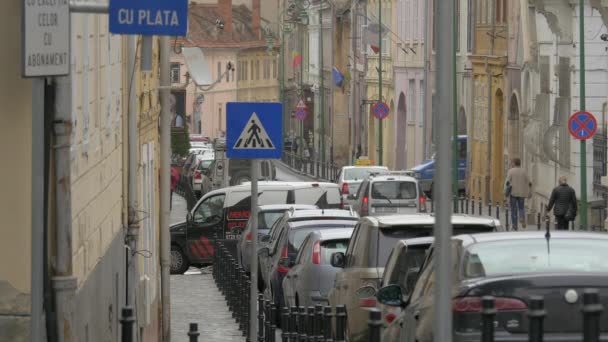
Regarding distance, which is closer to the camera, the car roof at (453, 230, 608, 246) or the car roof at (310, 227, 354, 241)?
the car roof at (453, 230, 608, 246)

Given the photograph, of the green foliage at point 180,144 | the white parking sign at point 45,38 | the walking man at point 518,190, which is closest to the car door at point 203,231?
the walking man at point 518,190

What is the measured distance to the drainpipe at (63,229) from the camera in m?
10.8

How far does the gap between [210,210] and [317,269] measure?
1705 centimetres

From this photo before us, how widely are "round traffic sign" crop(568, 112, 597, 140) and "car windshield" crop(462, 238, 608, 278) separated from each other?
2701cm

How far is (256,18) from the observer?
140750mm

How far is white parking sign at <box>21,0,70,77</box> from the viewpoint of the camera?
27.7ft

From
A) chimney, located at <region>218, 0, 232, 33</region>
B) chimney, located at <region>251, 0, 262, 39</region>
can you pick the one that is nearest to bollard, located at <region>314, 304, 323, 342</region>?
chimney, located at <region>251, 0, 262, 39</region>

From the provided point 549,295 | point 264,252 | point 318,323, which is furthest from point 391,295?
point 264,252

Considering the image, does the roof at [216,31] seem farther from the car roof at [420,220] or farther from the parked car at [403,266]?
the parked car at [403,266]

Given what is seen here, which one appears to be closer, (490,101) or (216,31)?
(490,101)

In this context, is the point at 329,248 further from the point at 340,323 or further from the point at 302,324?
the point at 340,323

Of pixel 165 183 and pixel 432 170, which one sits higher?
pixel 165 183

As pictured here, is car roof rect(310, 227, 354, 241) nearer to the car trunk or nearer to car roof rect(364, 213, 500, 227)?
car roof rect(364, 213, 500, 227)

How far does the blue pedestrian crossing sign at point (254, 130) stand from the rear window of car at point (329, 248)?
3666mm
